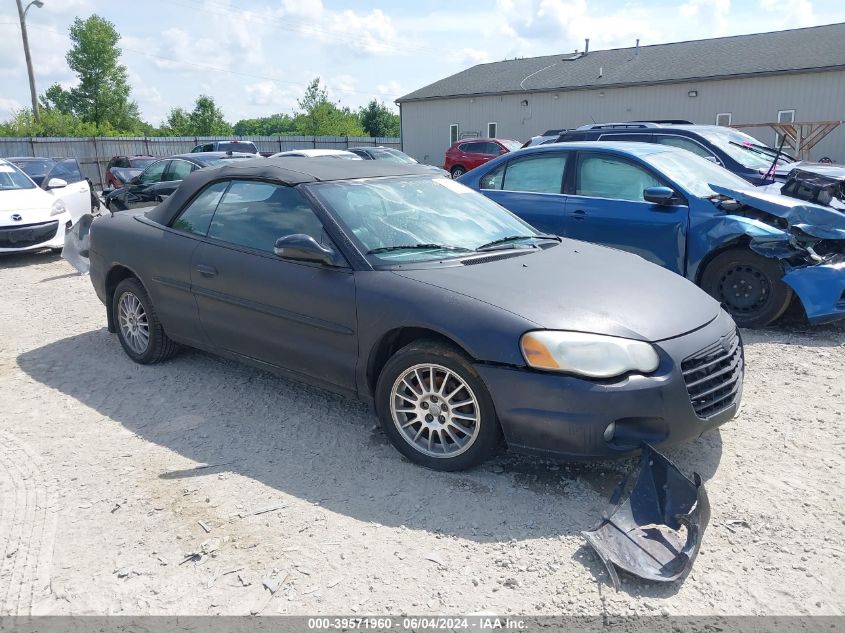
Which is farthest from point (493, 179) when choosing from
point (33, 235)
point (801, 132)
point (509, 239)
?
point (801, 132)

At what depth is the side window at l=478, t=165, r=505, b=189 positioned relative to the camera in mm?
7398

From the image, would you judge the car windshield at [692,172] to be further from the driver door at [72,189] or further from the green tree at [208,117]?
the green tree at [208,117]

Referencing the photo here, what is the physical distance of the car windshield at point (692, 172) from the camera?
633cm

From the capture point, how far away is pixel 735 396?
3.51 m

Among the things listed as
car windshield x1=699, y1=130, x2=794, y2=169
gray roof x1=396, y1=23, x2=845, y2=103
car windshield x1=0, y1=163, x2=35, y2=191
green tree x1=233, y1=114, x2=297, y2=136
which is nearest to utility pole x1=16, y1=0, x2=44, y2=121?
gray roof x1=396, y1=23, x2=845, y2=103

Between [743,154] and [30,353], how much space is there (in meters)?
8.80

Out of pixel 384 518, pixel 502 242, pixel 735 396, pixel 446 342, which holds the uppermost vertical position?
pixel 502 242

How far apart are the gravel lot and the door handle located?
0.83 m

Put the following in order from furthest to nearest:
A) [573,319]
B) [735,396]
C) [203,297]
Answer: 1. [203,297]
2. [735,396]
3. [573,319]

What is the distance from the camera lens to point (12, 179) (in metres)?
10.6

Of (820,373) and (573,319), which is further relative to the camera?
(820,373)

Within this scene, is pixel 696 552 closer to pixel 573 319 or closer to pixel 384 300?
pixel 573 319

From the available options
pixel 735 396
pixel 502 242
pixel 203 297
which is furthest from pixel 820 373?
pixel 203 297

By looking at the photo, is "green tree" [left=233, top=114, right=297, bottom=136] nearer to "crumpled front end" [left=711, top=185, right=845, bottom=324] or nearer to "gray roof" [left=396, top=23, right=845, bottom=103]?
"gray roof" [left=396, top=23, right=845, bottom=103]
